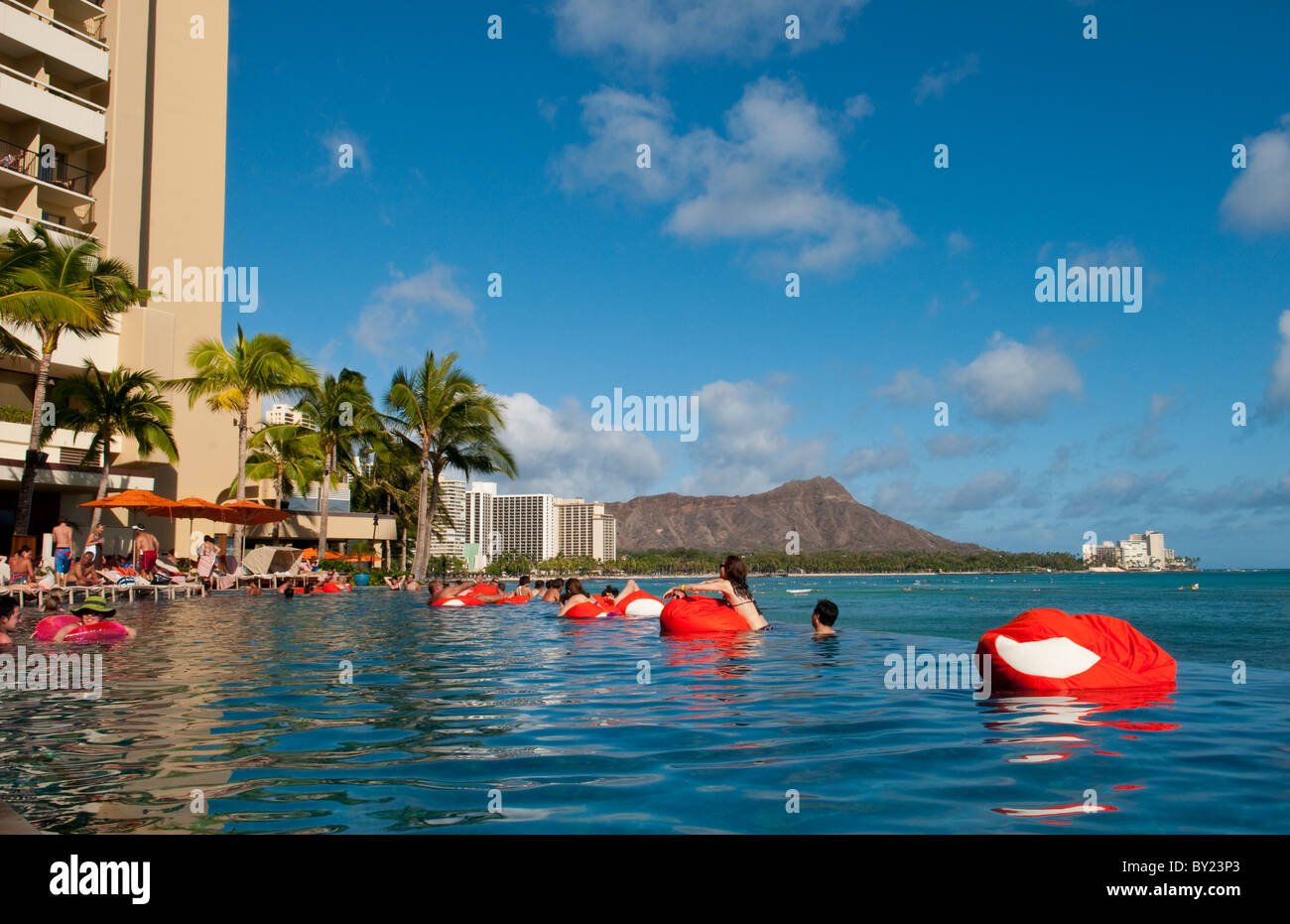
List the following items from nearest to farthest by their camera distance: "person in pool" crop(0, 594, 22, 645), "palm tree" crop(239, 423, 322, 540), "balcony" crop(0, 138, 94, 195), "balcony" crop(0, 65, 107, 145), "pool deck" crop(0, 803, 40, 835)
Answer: "pool deck" crop(0, 803, 40, 835) → "person in pool" crop(0, 594, 22, 645) → "balcony" crop(0, 65, 107, 145) → "balcony" crop(0, 138, 94, 195) → "palm tree" crop(239, 423, 322, 540)

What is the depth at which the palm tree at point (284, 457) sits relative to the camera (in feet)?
128

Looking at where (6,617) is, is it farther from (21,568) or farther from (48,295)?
(48,295)

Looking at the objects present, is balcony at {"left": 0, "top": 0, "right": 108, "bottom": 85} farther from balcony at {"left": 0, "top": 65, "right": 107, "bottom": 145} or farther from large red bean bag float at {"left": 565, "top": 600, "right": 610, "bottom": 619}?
large red bean bag float at {"left": 565, "top": 600, "right": 610, "bottom": 619}

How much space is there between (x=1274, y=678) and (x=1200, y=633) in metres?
12.4

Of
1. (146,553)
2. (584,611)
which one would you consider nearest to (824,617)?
(584,611)

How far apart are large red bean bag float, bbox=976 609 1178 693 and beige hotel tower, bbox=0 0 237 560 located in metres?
29.0

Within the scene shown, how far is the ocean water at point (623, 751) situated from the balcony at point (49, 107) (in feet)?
93.2

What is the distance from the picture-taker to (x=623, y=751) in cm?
498

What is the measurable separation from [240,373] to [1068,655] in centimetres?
3108

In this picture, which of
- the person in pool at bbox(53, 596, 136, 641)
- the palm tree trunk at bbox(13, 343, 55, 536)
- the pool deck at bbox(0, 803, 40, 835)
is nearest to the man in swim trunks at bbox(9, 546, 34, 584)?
the palm tree trunk at bbox(13, 343, 55, 536)

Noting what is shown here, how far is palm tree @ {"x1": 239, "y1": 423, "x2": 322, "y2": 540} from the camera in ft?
128

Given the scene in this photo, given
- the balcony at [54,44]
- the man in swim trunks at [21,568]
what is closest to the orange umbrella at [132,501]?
the man in swim trunks at [21,568]

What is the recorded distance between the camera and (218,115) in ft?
123
